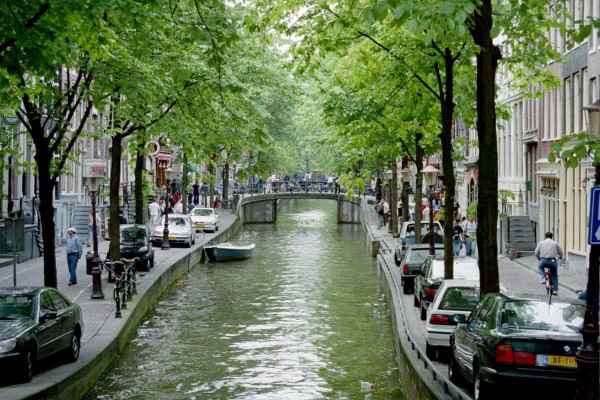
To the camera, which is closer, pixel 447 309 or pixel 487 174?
pixel 487 174

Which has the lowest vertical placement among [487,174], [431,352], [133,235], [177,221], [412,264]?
[431,352]

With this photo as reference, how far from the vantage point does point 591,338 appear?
1026cm

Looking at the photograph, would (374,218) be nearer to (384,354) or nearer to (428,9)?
(384,354)

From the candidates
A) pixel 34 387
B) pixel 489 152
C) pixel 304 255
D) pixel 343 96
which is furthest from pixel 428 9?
pixel 304 255

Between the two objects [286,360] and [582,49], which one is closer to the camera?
[286,360]

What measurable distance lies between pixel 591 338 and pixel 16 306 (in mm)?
9601

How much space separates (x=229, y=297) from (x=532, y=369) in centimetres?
2336

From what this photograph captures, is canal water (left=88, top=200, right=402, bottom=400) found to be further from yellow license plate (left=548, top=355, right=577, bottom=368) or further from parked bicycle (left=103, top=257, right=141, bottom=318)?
yellow license plate (left=548, top=355, right=577, bottom=368)

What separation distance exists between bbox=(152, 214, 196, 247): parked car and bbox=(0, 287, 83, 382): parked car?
29.7 meters

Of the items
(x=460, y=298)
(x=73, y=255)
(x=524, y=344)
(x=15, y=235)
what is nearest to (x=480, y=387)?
(x=524, y=344)

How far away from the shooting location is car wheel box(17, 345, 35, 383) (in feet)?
49.4

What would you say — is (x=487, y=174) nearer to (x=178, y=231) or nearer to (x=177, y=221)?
(x=178, y=231)

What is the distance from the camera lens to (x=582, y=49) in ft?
112

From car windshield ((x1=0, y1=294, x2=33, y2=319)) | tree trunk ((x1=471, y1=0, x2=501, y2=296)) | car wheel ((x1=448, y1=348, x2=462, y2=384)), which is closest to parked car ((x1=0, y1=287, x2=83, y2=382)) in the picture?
Answer: car windshield ((x1=0, y1=294, x2=33, y2=319))
